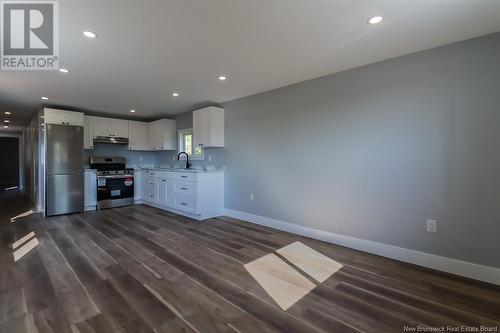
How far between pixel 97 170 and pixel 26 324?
14.6 ft

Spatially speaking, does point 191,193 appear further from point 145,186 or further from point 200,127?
point 145,186

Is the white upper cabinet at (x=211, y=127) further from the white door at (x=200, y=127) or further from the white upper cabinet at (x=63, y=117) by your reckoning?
the white upper cabinet at (x=63, y=117)

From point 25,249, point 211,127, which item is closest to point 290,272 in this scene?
point 211,127

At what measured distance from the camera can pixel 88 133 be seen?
554 cm

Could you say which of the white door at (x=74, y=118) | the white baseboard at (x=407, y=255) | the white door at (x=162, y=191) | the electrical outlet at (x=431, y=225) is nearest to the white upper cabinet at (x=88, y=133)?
the white door at (x=74, y=118)

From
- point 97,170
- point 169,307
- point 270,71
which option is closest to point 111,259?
point 169,307

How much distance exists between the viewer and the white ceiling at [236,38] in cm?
185

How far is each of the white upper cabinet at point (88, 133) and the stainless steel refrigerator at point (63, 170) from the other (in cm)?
36

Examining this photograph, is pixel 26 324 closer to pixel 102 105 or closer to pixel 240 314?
pixel 240 314

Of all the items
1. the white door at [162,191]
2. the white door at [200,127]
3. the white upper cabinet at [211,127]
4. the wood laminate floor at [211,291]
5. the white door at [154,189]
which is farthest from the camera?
the white door at [154,189]

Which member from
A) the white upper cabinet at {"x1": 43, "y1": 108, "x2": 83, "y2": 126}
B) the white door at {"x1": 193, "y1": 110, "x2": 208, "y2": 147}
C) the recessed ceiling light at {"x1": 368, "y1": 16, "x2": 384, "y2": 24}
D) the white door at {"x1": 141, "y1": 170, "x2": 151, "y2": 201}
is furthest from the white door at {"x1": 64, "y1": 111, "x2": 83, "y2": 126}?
the recessed ceiling light at {"x1": 368, "y1": 16, "x2": 384, "y2": 24}

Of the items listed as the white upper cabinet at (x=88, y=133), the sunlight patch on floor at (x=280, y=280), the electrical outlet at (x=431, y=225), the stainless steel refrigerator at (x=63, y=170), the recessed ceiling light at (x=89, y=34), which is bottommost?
the sunlight patch on floor at (x=280, y=280)

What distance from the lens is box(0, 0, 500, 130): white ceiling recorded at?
1849mm

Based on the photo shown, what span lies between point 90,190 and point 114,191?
18.9 inches
